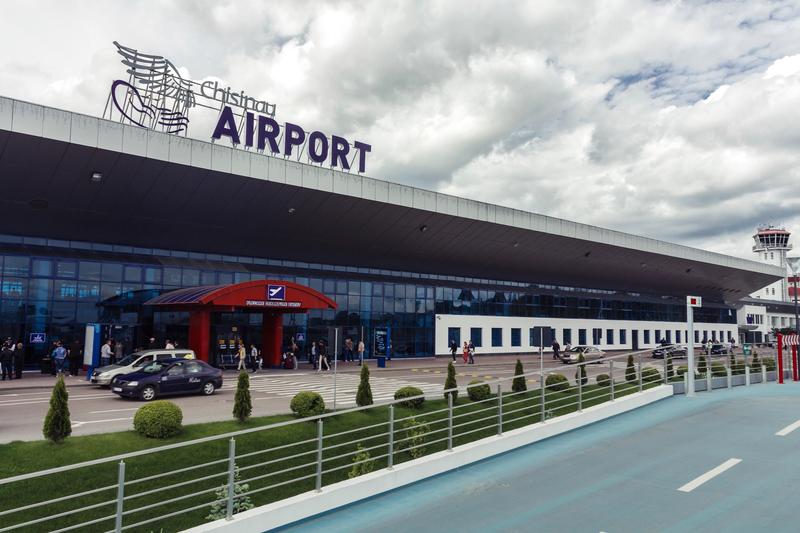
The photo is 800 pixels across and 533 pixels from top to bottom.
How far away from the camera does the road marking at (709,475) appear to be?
971 cm

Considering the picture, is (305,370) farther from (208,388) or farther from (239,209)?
(208,388)

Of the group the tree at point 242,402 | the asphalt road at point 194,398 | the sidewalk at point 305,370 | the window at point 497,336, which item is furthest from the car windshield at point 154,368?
the window at point 497,336

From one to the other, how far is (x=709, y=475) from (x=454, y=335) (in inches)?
1578

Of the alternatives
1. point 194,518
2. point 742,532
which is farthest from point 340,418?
point 742,532

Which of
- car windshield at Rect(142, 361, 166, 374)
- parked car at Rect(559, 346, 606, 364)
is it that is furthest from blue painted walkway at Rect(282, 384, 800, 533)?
parked car at Rect(559, 346, 606, 364)

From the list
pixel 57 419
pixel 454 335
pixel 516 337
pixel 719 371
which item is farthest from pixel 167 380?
pixel 516 337

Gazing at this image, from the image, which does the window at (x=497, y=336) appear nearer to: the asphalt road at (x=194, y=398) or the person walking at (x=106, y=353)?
the asphalt road at (x=194, y=398)

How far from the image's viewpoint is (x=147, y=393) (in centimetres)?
2098

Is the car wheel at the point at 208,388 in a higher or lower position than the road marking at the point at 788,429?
lower

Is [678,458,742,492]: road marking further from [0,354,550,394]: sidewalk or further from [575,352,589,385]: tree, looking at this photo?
[0,354,550,394]: sidewalk

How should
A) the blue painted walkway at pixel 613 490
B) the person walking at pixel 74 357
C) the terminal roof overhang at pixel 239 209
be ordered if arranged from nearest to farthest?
the blue painted walkway at pixel 613 490
the terminal roof overhang at pixel 239 209
the person walking at pixel 74 357

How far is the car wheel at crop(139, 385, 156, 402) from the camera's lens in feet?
68.6

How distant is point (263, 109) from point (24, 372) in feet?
62.1

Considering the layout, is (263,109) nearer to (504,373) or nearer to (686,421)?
(504,373)
